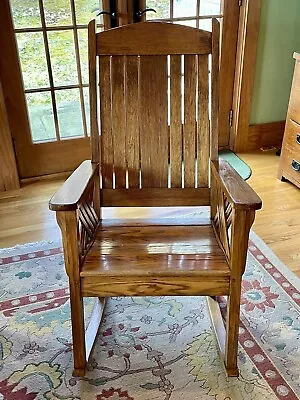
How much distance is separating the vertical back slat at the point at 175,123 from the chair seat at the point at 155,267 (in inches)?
11.2

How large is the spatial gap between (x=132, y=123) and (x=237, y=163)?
4.90ft

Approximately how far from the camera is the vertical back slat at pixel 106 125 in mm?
1556

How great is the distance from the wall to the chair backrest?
4.98 feet

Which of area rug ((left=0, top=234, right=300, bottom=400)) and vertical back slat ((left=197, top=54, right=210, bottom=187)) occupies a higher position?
vertical back slat ((left=197, top=54, right=210, bottom=187))

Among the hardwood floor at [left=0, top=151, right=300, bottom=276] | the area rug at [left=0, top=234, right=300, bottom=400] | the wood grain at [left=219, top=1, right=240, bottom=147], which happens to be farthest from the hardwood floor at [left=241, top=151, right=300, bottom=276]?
the wood grain at [left=219, top=1, right=240, bottom=147]

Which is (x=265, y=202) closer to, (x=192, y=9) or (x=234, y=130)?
(x=234, y=130)

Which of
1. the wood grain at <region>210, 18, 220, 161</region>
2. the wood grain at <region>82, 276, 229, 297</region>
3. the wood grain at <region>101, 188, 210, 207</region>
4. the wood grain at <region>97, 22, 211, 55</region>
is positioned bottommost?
the wood grain at <region>82, 276, 229, 297</region>

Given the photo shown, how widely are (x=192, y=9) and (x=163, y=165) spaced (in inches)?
59.4

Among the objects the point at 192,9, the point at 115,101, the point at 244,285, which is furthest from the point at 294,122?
the point at 115,101

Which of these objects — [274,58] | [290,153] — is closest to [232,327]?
[290,153]

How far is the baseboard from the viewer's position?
3117 mm

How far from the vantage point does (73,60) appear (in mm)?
2580

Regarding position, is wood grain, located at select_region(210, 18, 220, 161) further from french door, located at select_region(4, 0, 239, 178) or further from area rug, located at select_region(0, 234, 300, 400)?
french door, located at select_region(4, 0, 239, 178)

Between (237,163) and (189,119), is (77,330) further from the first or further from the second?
(237,163)
